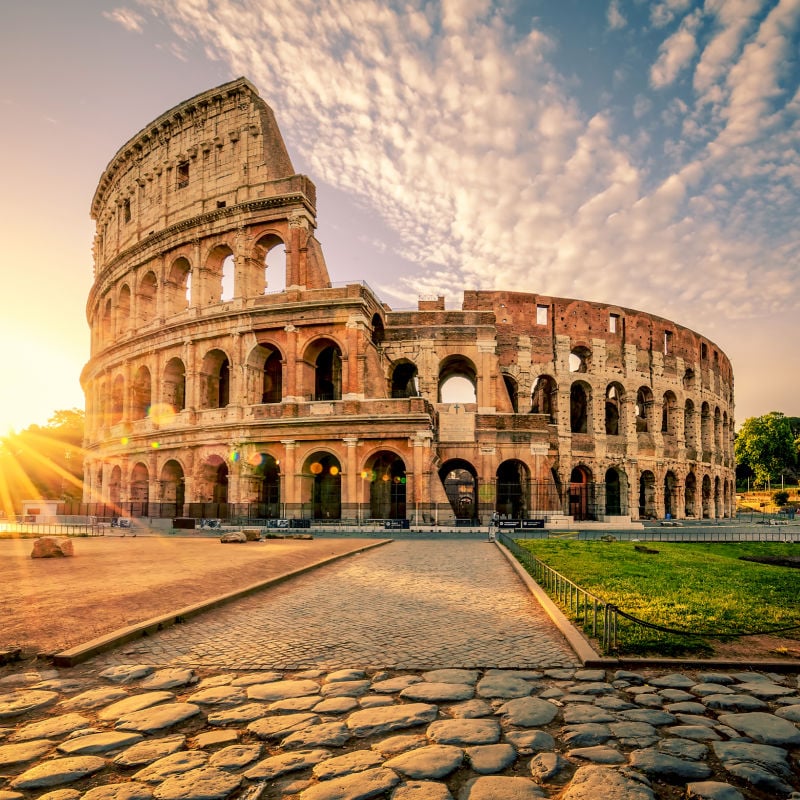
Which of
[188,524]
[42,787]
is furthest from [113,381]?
[42,787]

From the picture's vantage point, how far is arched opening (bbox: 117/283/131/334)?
1380 inches

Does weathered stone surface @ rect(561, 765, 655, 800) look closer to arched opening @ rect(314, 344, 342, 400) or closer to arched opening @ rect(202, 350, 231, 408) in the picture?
arched opening @ rect(314, 344, 342, 400)

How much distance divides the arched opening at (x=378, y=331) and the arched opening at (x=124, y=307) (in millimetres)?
16013

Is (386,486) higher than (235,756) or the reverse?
higher

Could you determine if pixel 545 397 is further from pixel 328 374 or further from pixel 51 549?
pixel 51 549

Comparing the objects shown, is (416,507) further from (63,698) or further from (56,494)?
(56,494)

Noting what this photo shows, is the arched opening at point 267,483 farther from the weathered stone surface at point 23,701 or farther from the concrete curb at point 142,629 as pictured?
the weathered stone surface at point 23,701

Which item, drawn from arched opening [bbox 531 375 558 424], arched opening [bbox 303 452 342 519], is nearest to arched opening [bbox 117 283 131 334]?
arched opening [bbox 303 452 342 519]

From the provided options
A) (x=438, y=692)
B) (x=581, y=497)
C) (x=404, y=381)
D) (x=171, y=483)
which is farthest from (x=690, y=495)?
(x=438, y=692)

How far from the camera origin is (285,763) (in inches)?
123

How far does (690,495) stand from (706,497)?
2705 millimetres

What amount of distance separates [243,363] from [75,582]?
19180 millimetres

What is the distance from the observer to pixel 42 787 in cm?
286

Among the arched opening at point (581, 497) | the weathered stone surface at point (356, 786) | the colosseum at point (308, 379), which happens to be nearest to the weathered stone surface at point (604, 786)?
the weathered stone surface at point (356, 786)
